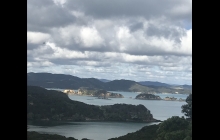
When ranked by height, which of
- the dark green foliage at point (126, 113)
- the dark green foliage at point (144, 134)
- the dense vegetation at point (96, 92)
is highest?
the dense vegetation at point (96, 92)

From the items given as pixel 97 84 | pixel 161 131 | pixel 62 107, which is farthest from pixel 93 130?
pixel 97 84

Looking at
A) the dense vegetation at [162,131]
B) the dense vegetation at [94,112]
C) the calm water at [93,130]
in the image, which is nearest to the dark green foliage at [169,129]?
the dense vegetation at [162,131]

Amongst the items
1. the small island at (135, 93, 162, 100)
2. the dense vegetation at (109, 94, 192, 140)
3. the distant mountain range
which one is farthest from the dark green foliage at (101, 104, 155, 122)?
the dense vegetation at (109, 94, 192, 140)

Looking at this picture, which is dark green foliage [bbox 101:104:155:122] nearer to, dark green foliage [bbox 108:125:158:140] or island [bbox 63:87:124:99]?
island [bbox 63:87:124:99]

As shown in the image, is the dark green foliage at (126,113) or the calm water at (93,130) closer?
the calm water at (93,130)

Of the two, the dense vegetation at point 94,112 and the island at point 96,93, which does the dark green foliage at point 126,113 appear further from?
the island at point 96,93

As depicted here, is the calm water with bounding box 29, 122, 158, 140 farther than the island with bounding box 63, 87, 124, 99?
No

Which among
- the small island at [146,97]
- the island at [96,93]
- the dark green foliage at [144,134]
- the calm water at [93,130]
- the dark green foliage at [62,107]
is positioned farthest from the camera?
the island at [96,93]

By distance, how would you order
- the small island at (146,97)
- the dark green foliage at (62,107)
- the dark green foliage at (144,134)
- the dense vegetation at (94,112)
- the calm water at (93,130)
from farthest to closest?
the small island at (146,97) → the dense vegetation at (94,112) → the dark green foliage at (62,107) → the calm water at (93,130) → the dark green foliage at (144,134)
